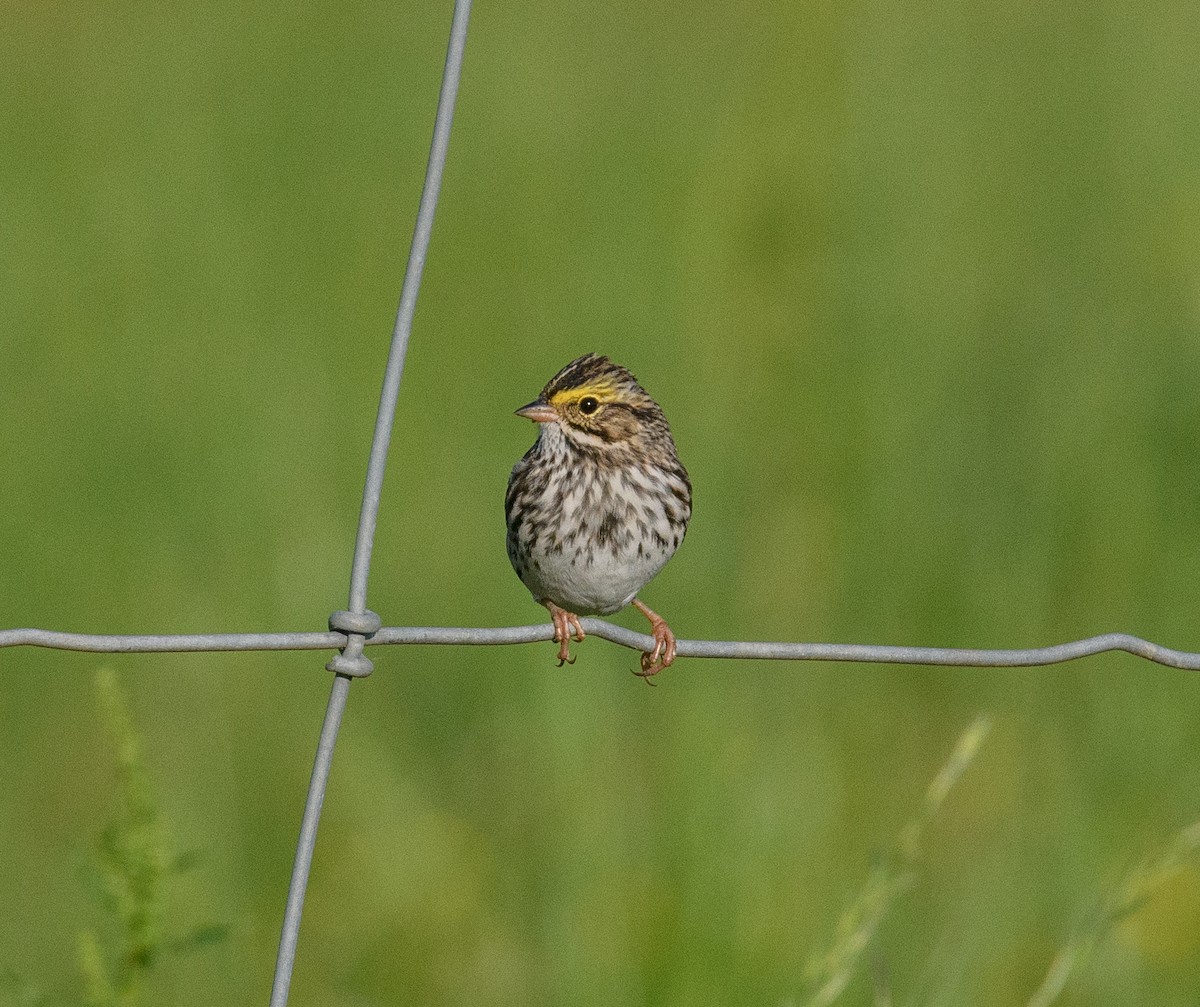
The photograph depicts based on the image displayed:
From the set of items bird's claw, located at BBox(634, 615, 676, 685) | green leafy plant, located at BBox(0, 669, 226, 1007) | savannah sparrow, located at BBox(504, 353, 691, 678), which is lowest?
green leafy plant, located at BBox(0, 669, 226, 1007)

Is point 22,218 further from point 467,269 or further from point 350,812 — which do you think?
point 350,812

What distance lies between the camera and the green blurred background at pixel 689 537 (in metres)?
5.12

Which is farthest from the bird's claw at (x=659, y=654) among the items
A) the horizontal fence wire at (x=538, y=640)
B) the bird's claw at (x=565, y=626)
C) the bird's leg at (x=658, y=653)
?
the horizontal fence wire at (x=538, y=640)

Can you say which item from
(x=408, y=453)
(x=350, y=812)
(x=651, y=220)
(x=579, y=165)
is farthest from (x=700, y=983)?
(x=579, y=165)

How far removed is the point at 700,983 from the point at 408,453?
128 inches

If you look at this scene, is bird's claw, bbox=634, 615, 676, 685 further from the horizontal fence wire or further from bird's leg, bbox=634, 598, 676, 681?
the horizontal fence wire

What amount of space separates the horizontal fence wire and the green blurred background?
4.15ft

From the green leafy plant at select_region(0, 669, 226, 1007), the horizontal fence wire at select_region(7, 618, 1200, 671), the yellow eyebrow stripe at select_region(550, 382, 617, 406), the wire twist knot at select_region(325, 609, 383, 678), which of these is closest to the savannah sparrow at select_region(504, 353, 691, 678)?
the yellow eyebrow stripe at select_region(550, 382, 617, 406)

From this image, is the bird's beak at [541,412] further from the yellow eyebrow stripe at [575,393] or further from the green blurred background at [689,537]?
the green blurred background at [689,537]

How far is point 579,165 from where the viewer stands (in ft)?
32.9

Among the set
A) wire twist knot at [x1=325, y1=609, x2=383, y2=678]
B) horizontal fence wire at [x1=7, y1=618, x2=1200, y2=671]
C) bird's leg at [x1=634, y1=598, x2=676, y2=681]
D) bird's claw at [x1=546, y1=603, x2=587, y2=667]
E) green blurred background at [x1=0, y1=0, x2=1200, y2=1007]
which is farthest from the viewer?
green blurred background at [x1=0, y1=0, x2=1200, y2=1007]

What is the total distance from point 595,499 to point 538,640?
135cm

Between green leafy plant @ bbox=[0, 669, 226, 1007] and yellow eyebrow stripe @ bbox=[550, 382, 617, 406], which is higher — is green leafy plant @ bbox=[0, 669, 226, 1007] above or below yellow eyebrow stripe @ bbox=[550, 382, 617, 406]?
below

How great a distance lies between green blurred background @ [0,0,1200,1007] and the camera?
202 inches
